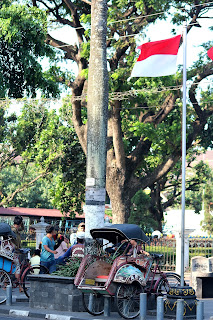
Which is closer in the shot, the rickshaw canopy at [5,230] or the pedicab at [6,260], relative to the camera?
the pedicab at [6,260]

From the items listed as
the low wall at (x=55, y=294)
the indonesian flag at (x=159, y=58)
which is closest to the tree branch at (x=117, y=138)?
the indonesian flag at (x=159, y=58)

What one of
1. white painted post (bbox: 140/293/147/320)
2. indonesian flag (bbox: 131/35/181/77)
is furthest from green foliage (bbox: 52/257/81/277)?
indonesian flag (bbox: 131/35/181/77)

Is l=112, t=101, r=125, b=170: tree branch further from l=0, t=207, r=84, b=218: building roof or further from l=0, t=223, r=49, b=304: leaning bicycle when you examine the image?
l=0, t=207, r=84, b=218: building roof

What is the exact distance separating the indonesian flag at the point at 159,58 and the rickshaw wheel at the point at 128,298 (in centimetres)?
521

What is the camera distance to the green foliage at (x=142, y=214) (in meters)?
34.2

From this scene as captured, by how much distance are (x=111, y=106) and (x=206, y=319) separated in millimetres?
17096

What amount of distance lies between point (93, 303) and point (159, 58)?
5962 millimetres

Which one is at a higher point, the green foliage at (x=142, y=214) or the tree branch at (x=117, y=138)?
the tree branch at (x=117, y=138)

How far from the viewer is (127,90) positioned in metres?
27.4

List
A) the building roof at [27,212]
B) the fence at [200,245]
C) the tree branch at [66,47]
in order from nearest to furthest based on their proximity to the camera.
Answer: the fence at [200,245] → the tree branch at [66,47] → the building roof at [27,212]

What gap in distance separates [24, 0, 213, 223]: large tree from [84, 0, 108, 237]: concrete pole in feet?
40.4

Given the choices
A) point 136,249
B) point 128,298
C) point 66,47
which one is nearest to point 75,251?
point 136,249

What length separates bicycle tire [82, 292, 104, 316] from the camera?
12.2 metres

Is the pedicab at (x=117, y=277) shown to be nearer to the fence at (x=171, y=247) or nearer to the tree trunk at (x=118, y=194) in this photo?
the fence at (x=171, y=247)
